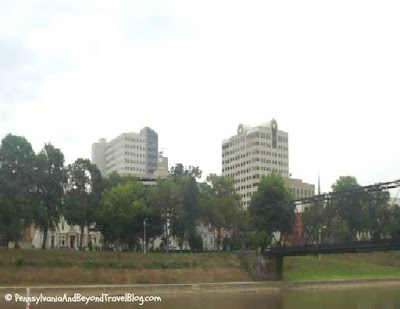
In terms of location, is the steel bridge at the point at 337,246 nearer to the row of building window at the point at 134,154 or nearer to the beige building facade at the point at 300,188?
the beige building facade at the point at 300,188

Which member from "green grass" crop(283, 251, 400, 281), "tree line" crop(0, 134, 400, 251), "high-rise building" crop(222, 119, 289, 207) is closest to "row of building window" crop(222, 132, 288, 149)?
"high-rise building" crop(222, 119, 289, 207)

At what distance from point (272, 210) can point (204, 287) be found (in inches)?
857

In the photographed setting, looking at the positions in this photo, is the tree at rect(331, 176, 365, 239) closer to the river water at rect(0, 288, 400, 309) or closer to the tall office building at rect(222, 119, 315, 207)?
the river water at rect(0, 288, 400, 309)

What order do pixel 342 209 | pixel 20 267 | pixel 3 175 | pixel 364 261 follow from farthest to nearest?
pixel 364 261 → pixel 342 209 → pixel 3 175 → pixel 20 267

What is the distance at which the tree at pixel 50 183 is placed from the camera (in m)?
82.4

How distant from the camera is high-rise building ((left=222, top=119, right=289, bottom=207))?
612ft

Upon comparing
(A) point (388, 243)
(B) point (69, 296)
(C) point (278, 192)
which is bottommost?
(B) point (69, 296)


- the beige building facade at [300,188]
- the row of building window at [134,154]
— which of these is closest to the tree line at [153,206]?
the beige building facade at [300,188]

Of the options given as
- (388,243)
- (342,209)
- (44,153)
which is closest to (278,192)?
(342,209)

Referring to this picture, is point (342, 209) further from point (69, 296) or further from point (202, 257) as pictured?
point (69, 296)

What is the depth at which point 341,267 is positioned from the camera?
308 ft

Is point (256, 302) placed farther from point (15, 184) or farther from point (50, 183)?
point (50, 183)

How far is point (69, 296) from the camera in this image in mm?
62531

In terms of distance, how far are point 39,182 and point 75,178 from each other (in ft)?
26.5
